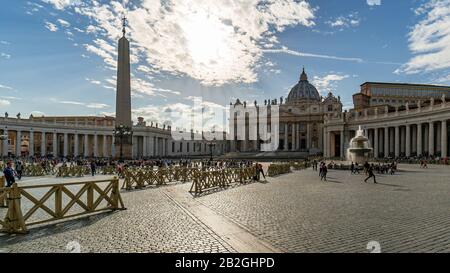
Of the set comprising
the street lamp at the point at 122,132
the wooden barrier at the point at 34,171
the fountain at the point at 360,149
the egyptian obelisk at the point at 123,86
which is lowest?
the wooden barrier at the point at 34,171

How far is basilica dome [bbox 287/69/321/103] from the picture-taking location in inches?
5581

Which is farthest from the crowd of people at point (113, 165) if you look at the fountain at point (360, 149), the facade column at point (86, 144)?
the facade column at point (86, 144)

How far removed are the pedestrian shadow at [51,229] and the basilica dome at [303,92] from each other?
135217mm

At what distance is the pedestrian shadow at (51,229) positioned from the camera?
309 inches

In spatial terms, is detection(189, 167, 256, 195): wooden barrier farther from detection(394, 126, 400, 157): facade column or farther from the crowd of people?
detection(394, 126, 400, 157): facade column

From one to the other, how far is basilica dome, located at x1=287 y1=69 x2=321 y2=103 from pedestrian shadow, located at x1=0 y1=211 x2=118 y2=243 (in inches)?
5324

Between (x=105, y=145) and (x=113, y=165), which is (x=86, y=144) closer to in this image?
(x=105, y=145)

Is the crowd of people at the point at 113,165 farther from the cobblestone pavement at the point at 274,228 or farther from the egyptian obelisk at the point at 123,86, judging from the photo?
the cobblestone pavement at the point at 274,228
